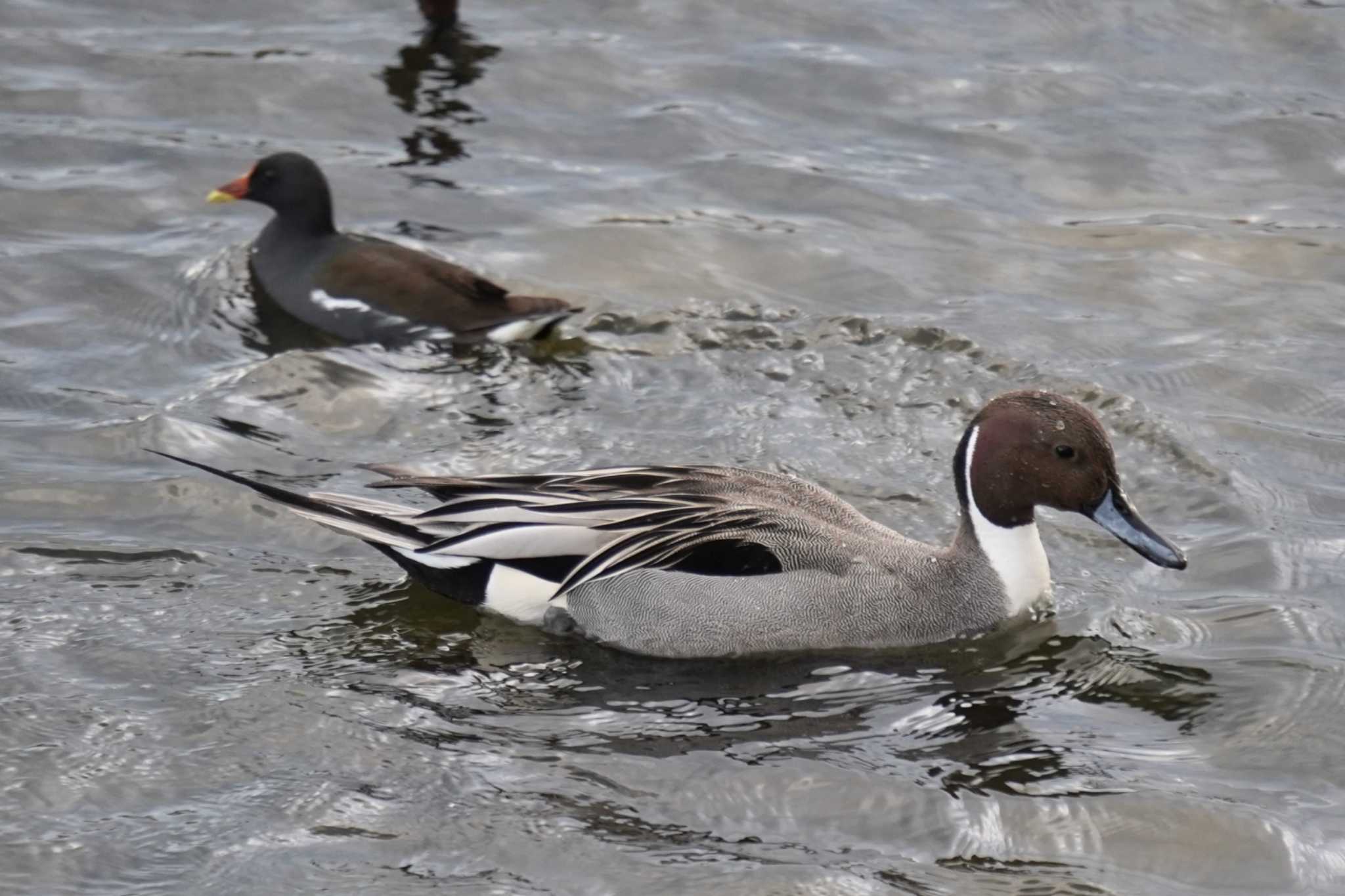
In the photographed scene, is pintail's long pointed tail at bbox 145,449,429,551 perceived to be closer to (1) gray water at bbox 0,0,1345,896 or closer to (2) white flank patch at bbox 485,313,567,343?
(1) gray water at bbox 0,0,1345,896

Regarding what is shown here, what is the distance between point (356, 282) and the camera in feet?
29.4

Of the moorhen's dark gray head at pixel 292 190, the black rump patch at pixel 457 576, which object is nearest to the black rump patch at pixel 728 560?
the black rump patch at pixel 457 576

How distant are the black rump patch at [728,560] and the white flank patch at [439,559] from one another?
27.5 inches

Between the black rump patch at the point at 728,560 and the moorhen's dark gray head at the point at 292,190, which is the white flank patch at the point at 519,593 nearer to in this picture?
the black rump patch at the point at 728,560

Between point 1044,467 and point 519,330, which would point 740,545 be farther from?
point 519,330

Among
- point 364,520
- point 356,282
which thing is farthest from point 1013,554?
point 356,282

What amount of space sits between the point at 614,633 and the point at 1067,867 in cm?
181

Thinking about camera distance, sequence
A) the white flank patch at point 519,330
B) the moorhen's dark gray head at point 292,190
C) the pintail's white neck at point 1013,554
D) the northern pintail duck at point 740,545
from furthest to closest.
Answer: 1. the moorhen's dark gray head at point 292,190
2. the white flank patch at point 519,330
3. the pintail's white neck at point 1013,554
4. the northern pintail duck at point 740,545

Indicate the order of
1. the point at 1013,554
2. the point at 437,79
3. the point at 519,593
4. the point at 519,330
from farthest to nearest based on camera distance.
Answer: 1. the point at 437,79
2. the point at 519,330
3. the point at 1013,554
4. the point at 519,593

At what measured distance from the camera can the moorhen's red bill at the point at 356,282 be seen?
8711mm

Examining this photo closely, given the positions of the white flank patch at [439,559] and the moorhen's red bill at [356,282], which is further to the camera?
the moorhen's red bill at [356,282]

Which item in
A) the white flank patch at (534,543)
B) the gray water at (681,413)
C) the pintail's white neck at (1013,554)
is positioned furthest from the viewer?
the pintail's white neck at (1013,554)

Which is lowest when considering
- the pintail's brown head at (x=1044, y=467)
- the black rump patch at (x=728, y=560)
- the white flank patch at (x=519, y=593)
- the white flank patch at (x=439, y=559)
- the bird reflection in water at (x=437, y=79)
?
the white flank patch at (x=519, y=593)

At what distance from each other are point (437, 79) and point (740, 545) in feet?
19.8
